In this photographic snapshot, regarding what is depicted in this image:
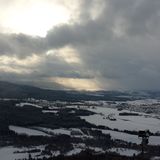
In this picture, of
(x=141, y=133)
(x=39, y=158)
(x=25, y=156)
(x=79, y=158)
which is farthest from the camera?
(x=25, y=156)

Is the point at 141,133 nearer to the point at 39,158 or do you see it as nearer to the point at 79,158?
the point at 79,158

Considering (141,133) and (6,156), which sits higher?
(141,133)

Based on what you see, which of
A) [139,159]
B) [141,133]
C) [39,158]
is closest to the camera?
[141,133]

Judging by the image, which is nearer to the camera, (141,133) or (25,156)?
(141,133)

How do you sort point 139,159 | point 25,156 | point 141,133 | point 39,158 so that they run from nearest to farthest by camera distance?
point 141,133, point 139,159, point 39,158, point 25,156

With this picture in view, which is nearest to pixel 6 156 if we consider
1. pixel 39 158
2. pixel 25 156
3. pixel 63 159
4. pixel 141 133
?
pixel 25 156

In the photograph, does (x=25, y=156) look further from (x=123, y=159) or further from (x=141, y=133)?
(x=141, y=133)

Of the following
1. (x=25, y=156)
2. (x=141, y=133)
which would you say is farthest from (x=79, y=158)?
(x=25, y=156)

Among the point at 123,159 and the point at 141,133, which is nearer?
the point at 141,133

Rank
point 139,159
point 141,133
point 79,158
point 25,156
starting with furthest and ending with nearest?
1. point 25,156
2. point 139,159
3. point 79,158
4. point 141,133
